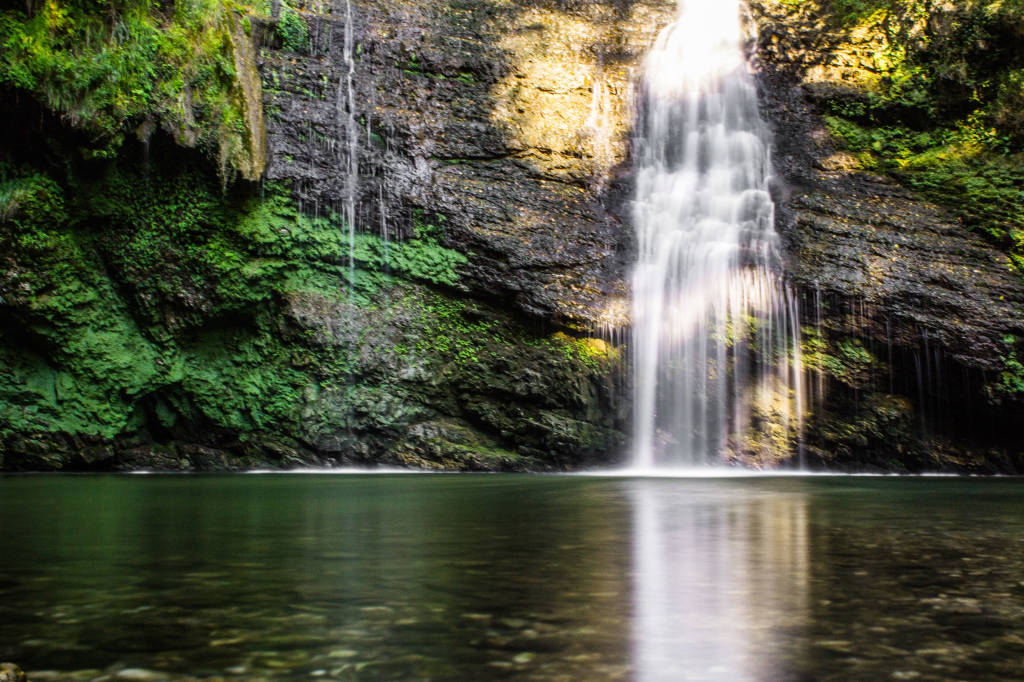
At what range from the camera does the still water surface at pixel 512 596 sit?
53.1 inches

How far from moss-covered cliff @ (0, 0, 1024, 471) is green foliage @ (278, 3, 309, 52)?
1.4 inches

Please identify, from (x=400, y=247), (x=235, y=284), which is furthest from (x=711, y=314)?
(x=235, y=284)

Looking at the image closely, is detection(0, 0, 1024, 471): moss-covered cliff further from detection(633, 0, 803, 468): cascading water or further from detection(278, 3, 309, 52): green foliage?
detection(633, 0, 803, 468): cascading water

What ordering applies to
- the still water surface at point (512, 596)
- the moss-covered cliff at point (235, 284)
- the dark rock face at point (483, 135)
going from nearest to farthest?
the still water surface at point (512, 596), the moss-covered cliff at point (235, 284), the dark rock face at point (483, 135)

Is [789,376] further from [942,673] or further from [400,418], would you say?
[942,673]

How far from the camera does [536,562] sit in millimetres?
2477

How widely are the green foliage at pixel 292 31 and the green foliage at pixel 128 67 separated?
64.2 inches

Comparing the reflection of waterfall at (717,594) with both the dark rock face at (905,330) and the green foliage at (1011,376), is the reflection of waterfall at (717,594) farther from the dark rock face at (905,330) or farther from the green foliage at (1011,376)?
the green foliage at (1011,376)

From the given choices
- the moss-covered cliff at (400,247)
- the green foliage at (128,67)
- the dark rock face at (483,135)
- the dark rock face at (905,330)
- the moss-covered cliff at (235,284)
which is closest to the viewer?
the green foliage at (128,67)

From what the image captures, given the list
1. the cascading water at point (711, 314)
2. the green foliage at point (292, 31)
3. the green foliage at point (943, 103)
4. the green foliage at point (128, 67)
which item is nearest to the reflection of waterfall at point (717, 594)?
the cascading water at point (711, 314)

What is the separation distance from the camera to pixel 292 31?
1241 cm

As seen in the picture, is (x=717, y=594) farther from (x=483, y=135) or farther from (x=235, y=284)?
(x=483, y=135)

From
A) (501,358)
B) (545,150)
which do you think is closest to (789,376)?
(501,358)

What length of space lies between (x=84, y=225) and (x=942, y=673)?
11.3 meters
